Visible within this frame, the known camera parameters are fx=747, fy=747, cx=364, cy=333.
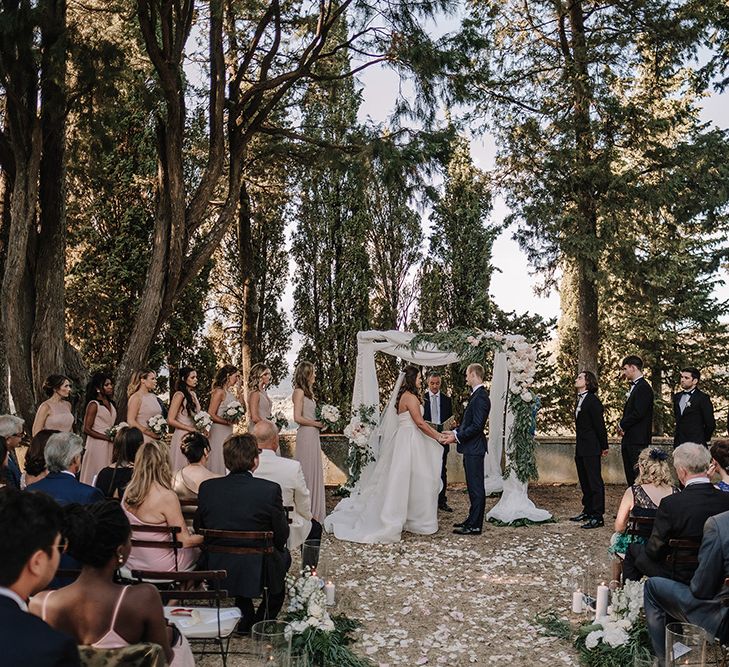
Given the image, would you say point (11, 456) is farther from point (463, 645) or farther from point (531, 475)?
point (531, 475)

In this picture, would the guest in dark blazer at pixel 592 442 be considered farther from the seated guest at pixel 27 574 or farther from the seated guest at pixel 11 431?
the seated guest at pixel 27 574

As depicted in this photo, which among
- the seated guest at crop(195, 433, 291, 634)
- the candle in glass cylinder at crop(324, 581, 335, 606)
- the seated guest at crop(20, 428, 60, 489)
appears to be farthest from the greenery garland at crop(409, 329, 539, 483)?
the seated guest at crop(20, 428, 60, 489)

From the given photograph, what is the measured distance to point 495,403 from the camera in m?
10.5

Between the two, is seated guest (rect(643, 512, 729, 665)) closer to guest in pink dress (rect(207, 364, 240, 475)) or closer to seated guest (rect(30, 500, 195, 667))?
seated guest (rect(30, 500, 195, 667))

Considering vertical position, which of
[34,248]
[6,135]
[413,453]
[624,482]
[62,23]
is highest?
[62,23]

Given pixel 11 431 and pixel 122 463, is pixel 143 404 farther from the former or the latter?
pixel 122 463

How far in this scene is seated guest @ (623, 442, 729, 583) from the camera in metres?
4.42

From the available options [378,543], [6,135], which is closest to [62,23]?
[6,135]

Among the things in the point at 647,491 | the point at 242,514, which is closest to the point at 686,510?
the point at 647,491

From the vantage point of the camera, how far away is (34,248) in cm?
→ 1002

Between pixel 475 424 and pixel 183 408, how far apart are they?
3528mm

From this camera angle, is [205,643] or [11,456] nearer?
[205,643]

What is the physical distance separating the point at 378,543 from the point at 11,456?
153 inches

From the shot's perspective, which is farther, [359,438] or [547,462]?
[547,462]
